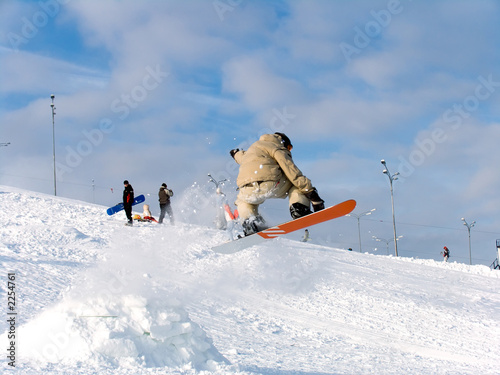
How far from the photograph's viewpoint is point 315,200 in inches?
276

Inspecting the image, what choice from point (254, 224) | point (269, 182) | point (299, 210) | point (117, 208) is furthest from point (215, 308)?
point (117, 208)

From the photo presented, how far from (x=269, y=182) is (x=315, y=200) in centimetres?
74

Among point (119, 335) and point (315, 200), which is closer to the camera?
point (119, 335)

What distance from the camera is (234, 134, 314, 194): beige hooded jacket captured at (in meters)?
6.89

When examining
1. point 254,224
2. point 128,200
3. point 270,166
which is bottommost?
point 254,224

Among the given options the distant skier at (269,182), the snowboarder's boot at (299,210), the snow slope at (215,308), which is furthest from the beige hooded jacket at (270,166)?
the snow slope at (215,308)

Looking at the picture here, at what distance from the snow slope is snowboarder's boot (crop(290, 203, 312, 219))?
6.77ft

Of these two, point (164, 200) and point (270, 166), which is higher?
point (164, 200)

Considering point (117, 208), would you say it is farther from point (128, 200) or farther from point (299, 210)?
point (299, 210)

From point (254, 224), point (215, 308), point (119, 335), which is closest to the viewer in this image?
point (119, 335)

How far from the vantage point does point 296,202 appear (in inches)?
274

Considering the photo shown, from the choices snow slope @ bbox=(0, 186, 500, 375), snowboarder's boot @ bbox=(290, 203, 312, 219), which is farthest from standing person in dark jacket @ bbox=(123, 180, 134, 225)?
snowboarder's boot @ bbox=(290, 203, 312, 219)

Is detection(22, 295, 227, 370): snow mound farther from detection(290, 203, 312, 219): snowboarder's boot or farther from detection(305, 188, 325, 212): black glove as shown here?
detection(305, 188, 325, 212): black glove

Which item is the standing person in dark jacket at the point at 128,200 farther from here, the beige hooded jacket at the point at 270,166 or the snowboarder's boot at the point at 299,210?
the snowboarder's boot at the point at 299,210
